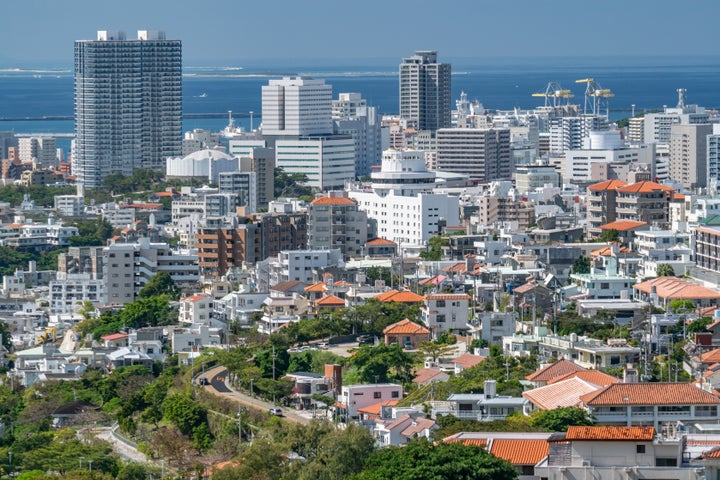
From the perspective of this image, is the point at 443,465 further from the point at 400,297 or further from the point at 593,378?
the point at 400,297

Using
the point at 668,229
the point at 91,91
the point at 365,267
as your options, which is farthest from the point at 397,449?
the point at 91,91

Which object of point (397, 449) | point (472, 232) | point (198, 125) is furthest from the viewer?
point (198, 125)

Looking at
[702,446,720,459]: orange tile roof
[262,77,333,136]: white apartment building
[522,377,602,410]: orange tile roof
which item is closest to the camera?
[702,446,720,459]: orange tile roof

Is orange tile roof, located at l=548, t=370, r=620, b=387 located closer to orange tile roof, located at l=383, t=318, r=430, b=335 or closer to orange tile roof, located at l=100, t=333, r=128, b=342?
orange tile roof, located at l=383, t=318, r=430, b=335

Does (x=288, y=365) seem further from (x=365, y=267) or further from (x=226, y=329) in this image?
(x=365, y=267)

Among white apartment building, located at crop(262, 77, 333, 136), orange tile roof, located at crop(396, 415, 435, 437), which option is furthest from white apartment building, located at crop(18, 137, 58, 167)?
orange tile roof, located at crop(396, 415, 435, 437)

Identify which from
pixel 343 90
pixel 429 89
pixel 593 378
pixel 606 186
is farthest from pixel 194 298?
pixel 343 90

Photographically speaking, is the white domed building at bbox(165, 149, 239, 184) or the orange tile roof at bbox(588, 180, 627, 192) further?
the white domed building at bbox(165, 149, 239, 184)
